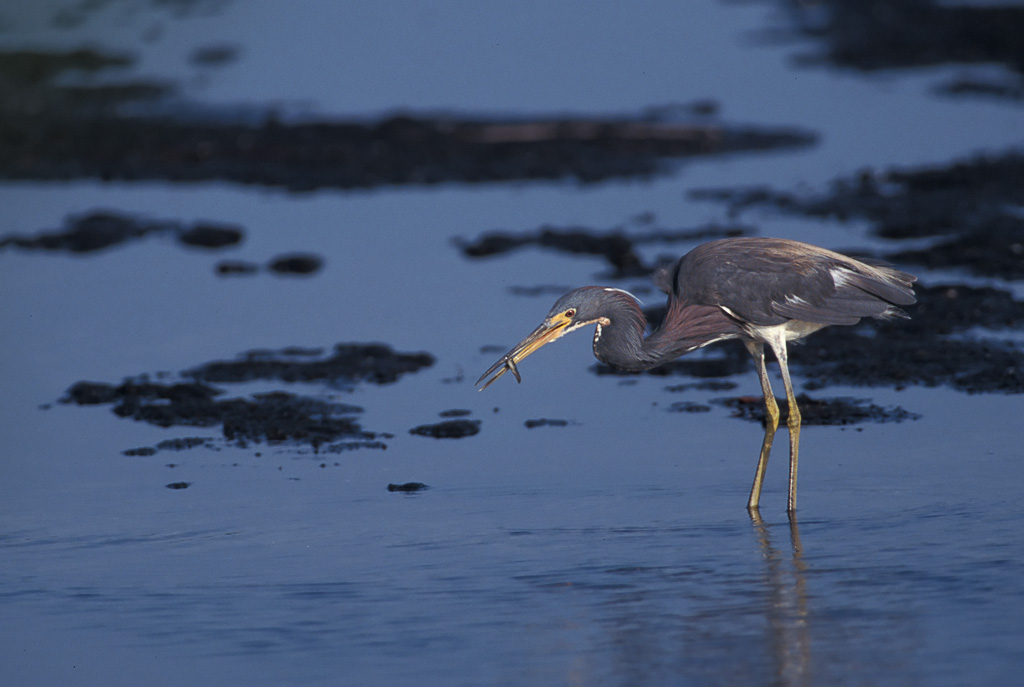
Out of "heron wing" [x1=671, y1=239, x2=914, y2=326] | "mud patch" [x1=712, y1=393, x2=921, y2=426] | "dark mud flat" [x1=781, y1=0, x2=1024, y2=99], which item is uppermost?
"dark mud flat" [x1=781, y1=0, x2=1024, y2=99]

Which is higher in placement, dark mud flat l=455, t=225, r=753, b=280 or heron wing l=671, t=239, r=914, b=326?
dark mud flat l=455, t=225, r=753, b=280

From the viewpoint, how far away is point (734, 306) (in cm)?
877

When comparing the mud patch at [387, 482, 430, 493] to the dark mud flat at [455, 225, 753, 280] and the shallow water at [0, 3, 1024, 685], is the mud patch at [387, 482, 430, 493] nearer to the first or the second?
the shallow water at [0, 3, 1024, 685]

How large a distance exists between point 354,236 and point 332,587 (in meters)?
10.4

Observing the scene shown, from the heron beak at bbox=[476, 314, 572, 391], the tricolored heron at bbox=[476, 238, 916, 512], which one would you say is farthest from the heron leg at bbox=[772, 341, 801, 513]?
the heron beak at bbox=[476, 314, 572, 391]

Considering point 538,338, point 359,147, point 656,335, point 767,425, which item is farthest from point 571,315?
point 359,147

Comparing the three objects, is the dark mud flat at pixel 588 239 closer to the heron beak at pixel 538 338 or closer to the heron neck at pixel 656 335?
the heron neck at pixel 656 335

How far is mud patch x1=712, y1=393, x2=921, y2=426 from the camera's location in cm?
1019

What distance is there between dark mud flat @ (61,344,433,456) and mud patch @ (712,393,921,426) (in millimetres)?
2715

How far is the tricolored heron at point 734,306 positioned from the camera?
28.8 ft

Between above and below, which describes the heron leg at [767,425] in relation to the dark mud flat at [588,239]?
below

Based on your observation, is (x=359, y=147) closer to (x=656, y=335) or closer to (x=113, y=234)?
(x=113, y=234)

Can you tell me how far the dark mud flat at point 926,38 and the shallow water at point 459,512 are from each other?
10.8m

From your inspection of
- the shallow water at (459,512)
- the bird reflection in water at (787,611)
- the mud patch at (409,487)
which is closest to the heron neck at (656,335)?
the shallow water at (459,512)
